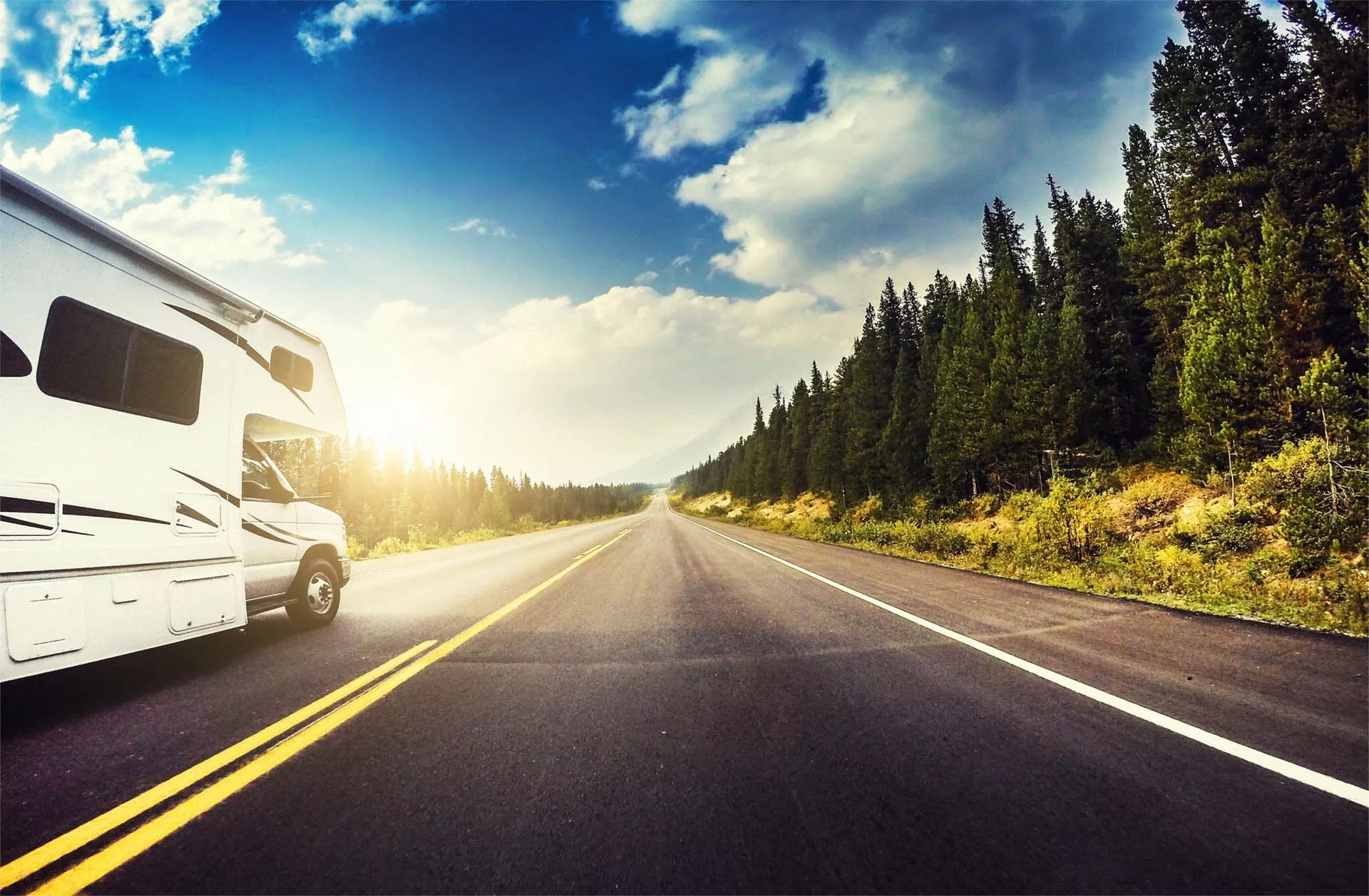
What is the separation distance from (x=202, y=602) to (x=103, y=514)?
1033 mm

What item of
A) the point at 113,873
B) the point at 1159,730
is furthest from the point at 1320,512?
the point at 113,873

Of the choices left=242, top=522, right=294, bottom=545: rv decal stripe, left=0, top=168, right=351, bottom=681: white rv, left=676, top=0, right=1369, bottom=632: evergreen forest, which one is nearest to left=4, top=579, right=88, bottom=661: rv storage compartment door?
left=0, top=168, right=351, bottom=681: white rv

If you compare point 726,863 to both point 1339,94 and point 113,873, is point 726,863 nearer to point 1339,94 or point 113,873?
point 113,873

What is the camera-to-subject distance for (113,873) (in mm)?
1757

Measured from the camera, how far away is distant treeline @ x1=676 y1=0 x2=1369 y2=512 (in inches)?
624

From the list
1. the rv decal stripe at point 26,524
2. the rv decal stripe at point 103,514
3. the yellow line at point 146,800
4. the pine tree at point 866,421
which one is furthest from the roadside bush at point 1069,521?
the pine tree at point 866,421

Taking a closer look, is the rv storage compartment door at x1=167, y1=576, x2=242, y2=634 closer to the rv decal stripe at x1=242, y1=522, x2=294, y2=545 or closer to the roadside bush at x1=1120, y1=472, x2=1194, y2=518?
the rv decal stripe at x1=242, y1=522, x2=294, y2=545

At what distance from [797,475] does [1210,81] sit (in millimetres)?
43683

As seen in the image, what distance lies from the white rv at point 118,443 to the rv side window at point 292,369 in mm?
48

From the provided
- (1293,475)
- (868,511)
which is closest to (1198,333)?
(1293,475)

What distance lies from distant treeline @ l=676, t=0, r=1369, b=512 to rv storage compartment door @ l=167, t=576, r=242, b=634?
2130 cm

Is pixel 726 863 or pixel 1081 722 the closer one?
pixel 726 863

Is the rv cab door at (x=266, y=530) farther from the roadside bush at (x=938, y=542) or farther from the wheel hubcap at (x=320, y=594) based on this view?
the roadside bush at (x=938, y=542)

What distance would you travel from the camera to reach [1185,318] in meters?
22.5
